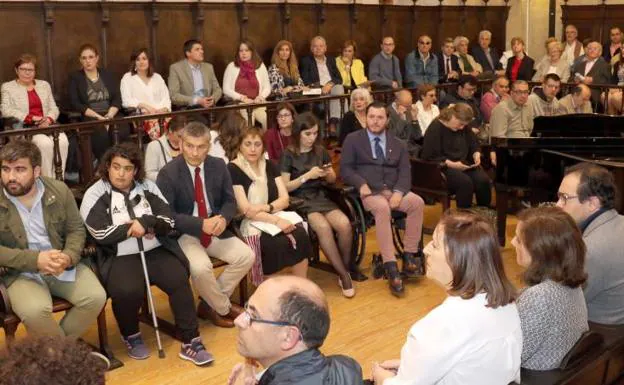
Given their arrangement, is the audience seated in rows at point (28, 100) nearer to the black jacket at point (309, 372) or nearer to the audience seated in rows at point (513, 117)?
the audience seated in rows at point (513, 117)

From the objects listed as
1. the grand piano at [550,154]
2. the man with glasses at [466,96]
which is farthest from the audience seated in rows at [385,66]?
the grand piano at [550,154]

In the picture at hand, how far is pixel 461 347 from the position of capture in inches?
101

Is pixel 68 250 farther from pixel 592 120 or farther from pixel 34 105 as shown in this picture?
pixel 592 120

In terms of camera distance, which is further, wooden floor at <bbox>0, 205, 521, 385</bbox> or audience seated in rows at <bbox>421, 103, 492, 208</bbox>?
audience seated in rows at <bbox>421, 103, 492, 208</bbox>

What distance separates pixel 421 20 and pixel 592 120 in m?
5.01

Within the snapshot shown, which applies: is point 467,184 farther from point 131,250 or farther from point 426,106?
point 131,250

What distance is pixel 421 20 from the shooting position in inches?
439

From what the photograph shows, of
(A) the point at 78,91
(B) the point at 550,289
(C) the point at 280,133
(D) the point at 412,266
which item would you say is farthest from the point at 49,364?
(A) the point at 78,91

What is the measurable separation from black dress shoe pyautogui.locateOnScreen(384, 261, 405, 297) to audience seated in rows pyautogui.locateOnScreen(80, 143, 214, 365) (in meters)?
1.51

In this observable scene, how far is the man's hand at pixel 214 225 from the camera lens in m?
4.83

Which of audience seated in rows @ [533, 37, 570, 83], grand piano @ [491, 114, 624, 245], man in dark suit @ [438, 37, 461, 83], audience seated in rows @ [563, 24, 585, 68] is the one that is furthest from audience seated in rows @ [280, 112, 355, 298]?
audience seated in rows @ [563, 24, 585, 68]

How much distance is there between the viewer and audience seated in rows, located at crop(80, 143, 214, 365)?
4.45 meters

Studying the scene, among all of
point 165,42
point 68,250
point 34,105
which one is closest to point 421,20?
point 165,42

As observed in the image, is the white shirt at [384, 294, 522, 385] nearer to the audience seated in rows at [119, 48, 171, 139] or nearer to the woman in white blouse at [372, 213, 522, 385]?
the woman in white blouse at [372, 213, 522, 385]
